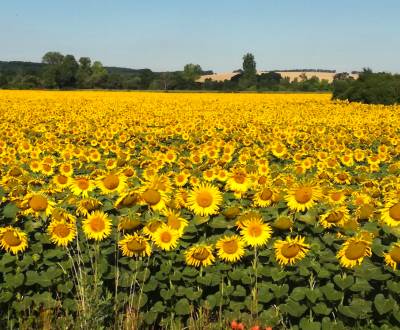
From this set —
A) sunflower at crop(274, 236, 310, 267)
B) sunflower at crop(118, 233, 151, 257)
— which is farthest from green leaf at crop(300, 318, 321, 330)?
sunflower at crop(118, 233, 151, 257)

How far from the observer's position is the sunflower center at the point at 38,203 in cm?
539

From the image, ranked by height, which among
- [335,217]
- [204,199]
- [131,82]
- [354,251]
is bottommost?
[131,82]

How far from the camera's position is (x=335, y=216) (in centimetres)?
509

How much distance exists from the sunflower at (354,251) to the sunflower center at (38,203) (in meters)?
2.89

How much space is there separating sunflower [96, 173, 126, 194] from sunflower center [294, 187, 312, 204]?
1.79 metres

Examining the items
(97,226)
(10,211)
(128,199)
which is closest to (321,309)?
(128,199)

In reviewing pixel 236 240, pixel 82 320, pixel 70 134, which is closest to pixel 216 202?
pixel 236 240

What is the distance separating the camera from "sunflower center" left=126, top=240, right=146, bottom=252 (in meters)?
4.91

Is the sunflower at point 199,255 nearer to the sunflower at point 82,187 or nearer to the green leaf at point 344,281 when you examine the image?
the green leaf at point 344,281

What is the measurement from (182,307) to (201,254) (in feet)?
1.79

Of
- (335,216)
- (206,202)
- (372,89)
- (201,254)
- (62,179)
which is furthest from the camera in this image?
(372,89)

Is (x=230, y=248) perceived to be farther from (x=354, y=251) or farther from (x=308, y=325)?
(x=354, y=251)

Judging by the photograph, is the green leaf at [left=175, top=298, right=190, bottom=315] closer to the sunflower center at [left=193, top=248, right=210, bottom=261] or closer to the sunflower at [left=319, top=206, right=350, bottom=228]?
the sunflower center at [left=193, top=248, right=210, bottom=261]

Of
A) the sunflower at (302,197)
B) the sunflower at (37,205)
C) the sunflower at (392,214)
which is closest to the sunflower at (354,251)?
the sunflower at (392,214)
